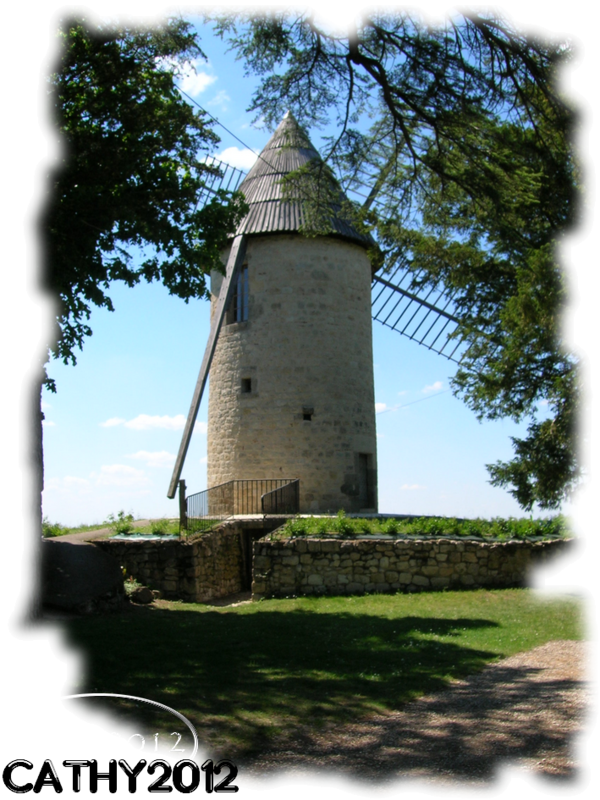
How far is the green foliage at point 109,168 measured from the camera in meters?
9.64

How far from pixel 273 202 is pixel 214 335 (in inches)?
174

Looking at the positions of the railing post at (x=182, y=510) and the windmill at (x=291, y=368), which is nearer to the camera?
the railing post at (x=182, y=510)

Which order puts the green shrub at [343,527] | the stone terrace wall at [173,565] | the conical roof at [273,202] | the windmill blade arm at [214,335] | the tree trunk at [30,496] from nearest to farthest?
the tree trunk at [30,496]
the stone terrace wall at [173,565]
the green shrub at [343,527]
the windmill blade arm at [214,335]
the conical roof at [273,202]

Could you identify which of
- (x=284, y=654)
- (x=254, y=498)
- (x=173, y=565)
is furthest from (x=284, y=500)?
(x=284, y=654)

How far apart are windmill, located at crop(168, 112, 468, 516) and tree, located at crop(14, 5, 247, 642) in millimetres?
6997

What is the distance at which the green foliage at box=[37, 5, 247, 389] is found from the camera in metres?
9.64

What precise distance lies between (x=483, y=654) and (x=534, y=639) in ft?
4.08

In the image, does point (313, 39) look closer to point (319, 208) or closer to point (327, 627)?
point (319, 208)

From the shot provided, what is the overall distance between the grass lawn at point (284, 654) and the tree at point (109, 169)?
411cm

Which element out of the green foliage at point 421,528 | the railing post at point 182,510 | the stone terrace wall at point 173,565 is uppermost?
the railing post at point 182,510

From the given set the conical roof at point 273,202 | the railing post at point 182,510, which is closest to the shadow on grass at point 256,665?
the railing post at point 182,510

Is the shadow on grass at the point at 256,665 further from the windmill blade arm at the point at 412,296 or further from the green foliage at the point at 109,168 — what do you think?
the windmill blade arm at the point at 412,296

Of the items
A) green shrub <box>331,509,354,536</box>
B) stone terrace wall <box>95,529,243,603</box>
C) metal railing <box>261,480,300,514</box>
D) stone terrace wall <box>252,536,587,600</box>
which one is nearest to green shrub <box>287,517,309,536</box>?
stone terrace wall <box>252,536,587,600</box>

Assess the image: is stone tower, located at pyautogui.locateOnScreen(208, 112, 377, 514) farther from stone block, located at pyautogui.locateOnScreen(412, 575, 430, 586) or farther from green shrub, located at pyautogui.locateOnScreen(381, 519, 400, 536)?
stone block, located at pyautogui.locateOnScreen(412, 575, 430, 586)
